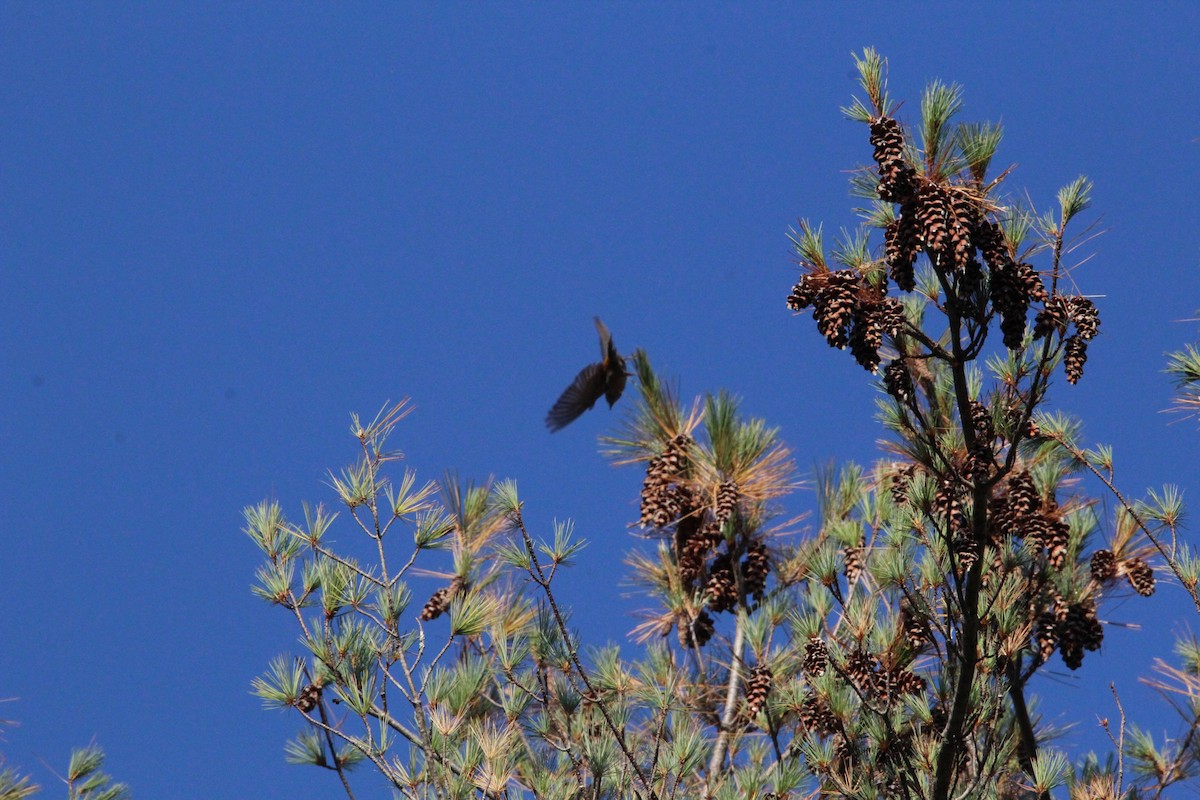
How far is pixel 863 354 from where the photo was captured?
Result: 2.75 meters

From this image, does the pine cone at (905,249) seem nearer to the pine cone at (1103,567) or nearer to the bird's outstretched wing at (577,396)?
the pine cone at (1103,567)

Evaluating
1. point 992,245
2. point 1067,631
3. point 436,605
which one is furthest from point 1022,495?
point 436,605

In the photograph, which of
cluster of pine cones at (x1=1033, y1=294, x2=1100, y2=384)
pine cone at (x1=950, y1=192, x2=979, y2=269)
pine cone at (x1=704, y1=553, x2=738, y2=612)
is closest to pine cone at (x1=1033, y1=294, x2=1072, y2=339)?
cluster of pine cones at (x1=1033, y1=294, x2=1100, y2=384)

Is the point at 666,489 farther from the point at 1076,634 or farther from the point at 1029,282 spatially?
the point at 1029,282

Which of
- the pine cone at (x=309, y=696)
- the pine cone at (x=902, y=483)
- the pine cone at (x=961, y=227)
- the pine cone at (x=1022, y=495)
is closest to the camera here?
the pine cone at (x=961, y=227)

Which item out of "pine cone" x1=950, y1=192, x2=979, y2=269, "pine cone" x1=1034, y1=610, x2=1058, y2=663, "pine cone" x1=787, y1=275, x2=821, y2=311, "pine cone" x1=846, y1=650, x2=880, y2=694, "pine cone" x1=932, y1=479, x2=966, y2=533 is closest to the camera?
"pine cone" x1=950, y1=192, x2=979, y2=269

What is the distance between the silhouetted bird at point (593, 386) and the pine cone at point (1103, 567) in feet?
5.54

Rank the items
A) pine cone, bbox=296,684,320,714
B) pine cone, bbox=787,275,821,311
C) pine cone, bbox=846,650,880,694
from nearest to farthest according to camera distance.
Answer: pine cone, bbox=787,275,821,311, pine cone, bbox=296,684,320,714, pine cone, bbox=846,650,880,694

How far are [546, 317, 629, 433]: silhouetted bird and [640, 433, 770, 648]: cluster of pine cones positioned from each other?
44 cm

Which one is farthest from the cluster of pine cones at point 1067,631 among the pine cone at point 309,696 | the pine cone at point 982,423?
the pine cone at point 309,696

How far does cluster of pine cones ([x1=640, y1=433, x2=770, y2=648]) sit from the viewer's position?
481 centimetres

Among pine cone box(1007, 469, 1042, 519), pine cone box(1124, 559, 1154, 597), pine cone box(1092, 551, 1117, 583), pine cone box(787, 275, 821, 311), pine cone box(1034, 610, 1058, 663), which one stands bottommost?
pine cone box(1034, 610, 1058, 663)

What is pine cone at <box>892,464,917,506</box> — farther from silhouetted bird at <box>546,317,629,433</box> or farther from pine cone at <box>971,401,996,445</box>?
silhouetted bird at <box>546,317,629,433</box>

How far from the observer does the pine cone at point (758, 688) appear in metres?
4.11
